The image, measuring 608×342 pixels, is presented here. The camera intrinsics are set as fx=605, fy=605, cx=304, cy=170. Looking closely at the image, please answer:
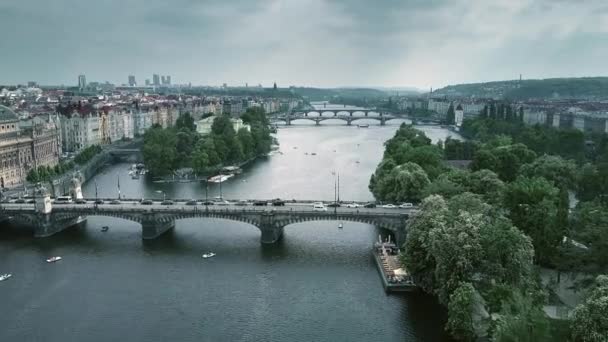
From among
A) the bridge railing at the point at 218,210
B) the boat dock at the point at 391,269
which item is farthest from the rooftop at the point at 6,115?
the boat dock at the point at 391,269

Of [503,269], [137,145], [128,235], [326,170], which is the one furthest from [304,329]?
[137,145]

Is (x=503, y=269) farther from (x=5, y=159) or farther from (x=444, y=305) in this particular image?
(x=5, y=159)

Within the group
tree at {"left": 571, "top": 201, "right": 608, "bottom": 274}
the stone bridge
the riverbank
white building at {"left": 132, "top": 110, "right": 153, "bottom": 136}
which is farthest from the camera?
white building at {"left": 132, "top": 110, "right": 153, "bottom": 136}

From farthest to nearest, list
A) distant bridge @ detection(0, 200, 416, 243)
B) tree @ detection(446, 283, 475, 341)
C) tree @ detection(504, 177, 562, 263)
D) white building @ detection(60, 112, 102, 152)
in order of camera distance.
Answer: white building @ detection(60, 112, 102, 152) → distant bridge @ detection(0, 200, 416, 243) → tree @ detection(504, 177, 562, 263) → tree @ detection(446, 283, 475, 341)

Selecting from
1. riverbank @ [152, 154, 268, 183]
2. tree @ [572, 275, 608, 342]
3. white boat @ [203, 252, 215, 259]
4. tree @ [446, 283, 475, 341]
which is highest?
tree @ [572, 275, 608, 342]

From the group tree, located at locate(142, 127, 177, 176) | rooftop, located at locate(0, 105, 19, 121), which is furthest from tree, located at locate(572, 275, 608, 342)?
rooftop, located at locate(0, 105, 19, 121)

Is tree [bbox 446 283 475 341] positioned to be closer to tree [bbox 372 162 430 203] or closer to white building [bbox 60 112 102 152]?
tree [bbox 372 162 430 203]

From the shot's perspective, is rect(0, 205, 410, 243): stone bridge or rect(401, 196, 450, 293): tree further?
rect(0, 205, 410, 243): stone bridge
